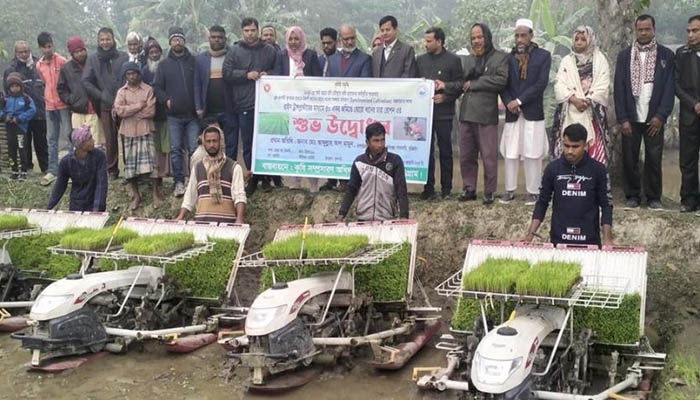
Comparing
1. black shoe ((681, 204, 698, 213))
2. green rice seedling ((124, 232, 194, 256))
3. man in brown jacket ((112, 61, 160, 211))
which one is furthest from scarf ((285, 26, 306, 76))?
black shoe ((681, 204, 698, 213))

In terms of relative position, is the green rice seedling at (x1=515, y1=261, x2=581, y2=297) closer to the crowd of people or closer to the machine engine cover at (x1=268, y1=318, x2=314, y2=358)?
the crowd of people

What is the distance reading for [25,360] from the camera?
6812 millimetres

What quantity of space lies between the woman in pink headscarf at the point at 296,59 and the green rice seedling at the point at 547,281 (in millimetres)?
5328

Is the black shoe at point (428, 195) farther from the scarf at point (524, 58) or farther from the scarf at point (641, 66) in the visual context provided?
the scarf at point (641, 66)

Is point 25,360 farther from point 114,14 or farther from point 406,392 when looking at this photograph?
point 114,14

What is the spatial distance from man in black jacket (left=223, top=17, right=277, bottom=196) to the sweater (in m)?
4.72

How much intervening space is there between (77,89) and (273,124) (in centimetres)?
321

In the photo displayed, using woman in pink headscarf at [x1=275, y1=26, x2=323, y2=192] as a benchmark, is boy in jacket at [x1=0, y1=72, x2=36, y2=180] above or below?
below

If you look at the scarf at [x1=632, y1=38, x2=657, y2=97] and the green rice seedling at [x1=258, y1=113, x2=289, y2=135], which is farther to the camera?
the green rice seedling at [x1=258, y1=113, x2=289, y2=135]

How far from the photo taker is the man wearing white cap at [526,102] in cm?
852

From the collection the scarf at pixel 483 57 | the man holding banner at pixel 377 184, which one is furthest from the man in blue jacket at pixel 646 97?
the man holding banner at pixel 377 184

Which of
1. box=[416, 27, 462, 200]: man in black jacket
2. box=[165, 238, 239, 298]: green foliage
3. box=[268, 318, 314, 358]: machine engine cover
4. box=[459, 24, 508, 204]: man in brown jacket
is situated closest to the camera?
box=[268, 318, 314, 358]: machine engine cover

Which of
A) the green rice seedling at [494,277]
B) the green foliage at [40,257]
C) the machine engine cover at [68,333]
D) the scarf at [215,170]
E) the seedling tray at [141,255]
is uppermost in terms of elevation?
the scarf at [215,170]

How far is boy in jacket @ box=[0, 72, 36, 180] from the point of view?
1152 centimetres
